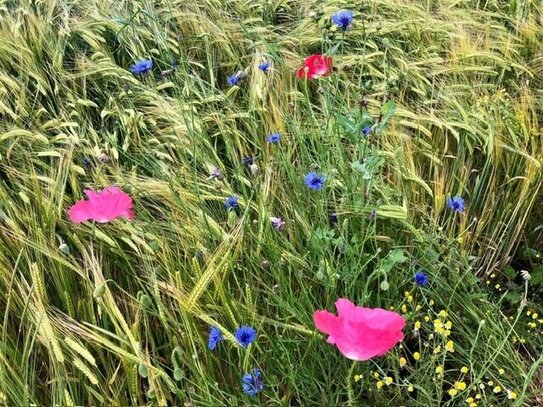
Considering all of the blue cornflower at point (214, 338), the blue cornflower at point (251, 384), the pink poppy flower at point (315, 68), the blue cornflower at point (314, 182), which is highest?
the pink poppy flower at point (315, 68)

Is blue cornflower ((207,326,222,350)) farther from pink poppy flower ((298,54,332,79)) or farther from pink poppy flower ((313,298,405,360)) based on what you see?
pink poppy flower ((298,54,332,79))

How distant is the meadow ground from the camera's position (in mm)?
1229

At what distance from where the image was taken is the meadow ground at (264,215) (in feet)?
4.03

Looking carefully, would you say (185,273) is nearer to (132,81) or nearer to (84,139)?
(84,139)

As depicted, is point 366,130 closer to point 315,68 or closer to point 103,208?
point 315,68

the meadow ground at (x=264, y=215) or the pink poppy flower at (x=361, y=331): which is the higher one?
the pink poppy flower at (x=361, y=331)

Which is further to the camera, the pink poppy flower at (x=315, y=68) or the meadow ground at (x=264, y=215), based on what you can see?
the pink poppy flower at (x=315, y=68)

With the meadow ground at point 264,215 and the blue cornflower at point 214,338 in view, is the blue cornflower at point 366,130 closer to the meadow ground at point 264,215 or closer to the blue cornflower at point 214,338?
the meadow ground at point 264,215

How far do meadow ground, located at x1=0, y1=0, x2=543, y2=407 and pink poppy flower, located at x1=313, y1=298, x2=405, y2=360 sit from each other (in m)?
0.21

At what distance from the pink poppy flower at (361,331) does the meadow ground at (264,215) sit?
8.3 inches

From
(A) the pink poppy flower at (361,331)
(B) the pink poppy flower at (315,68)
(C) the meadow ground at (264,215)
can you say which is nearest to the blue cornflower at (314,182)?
(C) the meadow ground at (264,215)

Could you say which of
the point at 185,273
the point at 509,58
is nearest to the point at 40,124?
the point at 185,273

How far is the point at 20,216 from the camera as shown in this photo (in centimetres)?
143

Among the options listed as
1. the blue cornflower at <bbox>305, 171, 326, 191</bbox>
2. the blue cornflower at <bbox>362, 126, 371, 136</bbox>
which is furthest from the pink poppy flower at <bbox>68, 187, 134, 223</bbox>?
the blue cornflower at <bbox>362, 126, 371, 136</bbox>
